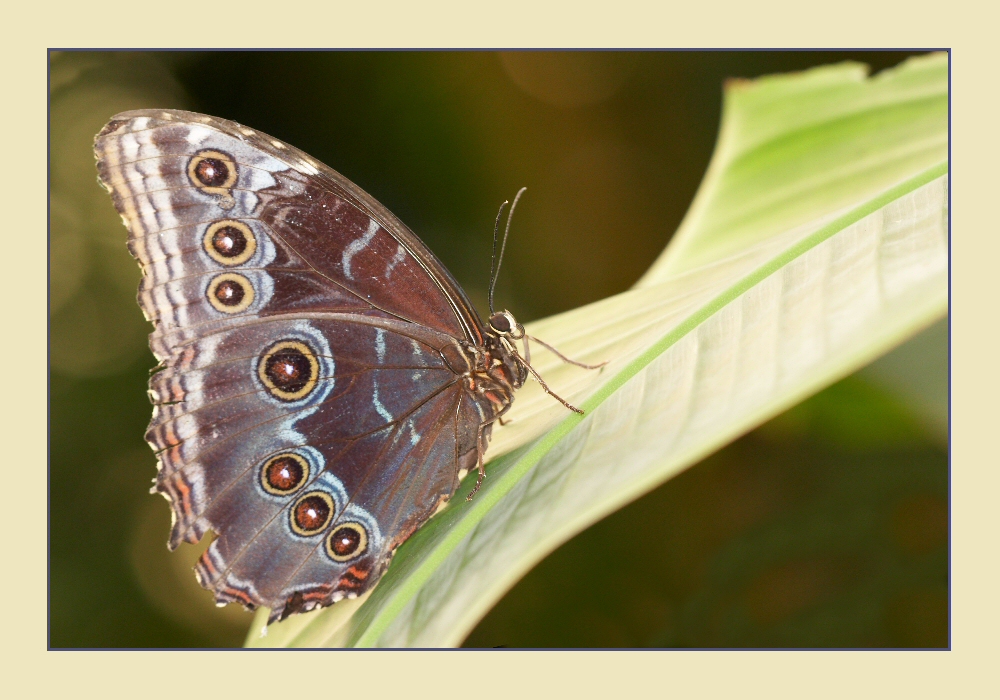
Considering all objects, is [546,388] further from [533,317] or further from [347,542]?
[533,317]

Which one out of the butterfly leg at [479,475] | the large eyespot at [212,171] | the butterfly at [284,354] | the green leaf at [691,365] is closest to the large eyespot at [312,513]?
the butterfly at [284,354]

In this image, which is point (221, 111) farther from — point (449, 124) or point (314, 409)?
point (314, 409)

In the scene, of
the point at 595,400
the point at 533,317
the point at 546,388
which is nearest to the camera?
the point at 595,400

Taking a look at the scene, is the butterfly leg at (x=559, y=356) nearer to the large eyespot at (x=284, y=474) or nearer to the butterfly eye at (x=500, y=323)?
the butterfly eye at (x=500, y=323)

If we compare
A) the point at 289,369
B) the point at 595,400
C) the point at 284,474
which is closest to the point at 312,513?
the point at 284,474

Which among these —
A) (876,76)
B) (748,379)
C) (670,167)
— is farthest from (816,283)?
(670,167)

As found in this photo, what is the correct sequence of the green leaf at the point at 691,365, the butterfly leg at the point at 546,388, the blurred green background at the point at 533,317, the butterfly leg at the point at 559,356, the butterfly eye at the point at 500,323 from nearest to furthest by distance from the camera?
the green leaf at the point at 691,365 < the butterfly leg at the point at 546,388 < the butterfly leg at the point at 559,356 < the butterfly eye at the point at 500,323 < the blurred green background at the point at 533,317
